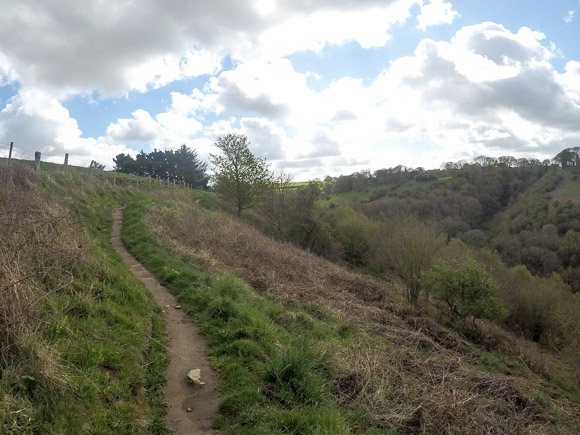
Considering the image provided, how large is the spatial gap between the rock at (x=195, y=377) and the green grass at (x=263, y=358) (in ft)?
0.96

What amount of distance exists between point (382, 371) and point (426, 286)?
17.0 m

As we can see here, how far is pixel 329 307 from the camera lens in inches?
460

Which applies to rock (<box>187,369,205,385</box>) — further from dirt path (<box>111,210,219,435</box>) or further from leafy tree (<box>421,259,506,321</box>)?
leafy tree (<box>421,259,506,321</box>)

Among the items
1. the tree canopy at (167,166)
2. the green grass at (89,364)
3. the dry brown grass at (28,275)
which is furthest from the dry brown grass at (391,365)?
the tree canopy at (167,166)

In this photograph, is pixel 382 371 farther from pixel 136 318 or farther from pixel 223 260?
pixel 223 260

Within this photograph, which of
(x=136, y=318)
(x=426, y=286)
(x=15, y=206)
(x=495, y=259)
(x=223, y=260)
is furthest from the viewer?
(x=495, y=259)

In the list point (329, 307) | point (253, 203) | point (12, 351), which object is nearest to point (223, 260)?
point (329, 307)

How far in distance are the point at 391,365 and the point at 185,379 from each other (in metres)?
3.56

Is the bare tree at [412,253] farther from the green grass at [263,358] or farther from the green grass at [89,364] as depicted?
the green grass at [89,364]

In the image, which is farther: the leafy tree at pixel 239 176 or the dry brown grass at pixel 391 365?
the leafy tree at pixel 239 176

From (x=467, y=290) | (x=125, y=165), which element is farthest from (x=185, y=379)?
(x=125, y=165)

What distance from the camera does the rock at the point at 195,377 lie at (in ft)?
17.8

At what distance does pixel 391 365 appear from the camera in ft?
23.0

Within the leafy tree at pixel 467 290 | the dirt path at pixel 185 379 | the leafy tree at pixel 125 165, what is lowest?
the leafy tree at pixel 467 290
